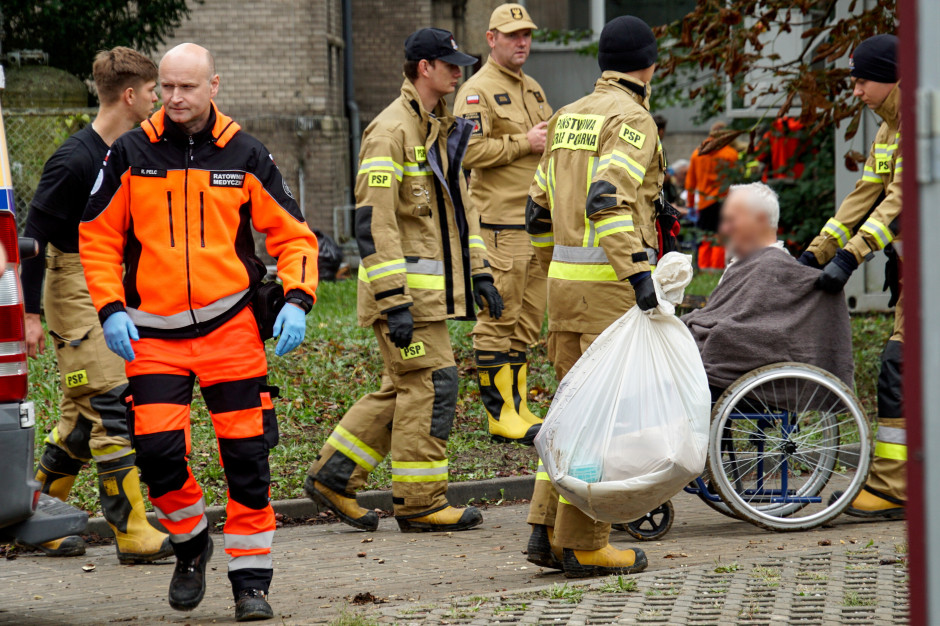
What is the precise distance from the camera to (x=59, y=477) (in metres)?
5.83

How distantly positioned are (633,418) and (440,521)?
1.65 meters

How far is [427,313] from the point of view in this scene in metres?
5.84

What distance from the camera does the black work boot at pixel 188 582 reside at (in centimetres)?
446

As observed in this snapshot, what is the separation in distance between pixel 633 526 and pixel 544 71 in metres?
17.7

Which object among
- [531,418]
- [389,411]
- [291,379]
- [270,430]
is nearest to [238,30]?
[291,379]

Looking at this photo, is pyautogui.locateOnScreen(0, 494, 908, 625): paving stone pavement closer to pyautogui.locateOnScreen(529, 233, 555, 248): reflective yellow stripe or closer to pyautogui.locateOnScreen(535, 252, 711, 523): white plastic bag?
pyautogui.locateOnScreen(535, 252, 711, 523): white plastic bag

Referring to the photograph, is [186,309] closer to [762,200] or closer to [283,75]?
[762,200]

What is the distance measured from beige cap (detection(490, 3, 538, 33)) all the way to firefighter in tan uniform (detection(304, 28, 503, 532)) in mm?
1755

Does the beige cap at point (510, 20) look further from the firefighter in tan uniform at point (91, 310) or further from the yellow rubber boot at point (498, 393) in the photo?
the firefighter in tan uniform at point (91, 310)

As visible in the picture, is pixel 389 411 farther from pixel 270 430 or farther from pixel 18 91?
pixel 18 91

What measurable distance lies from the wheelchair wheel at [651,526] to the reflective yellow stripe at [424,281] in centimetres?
138

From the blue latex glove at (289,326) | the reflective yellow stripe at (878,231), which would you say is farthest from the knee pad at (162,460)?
the reflective yellow stripe at (878,231)

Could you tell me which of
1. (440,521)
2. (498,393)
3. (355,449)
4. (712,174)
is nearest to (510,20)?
(498,393)

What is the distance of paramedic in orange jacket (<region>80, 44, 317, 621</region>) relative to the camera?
174 inches
